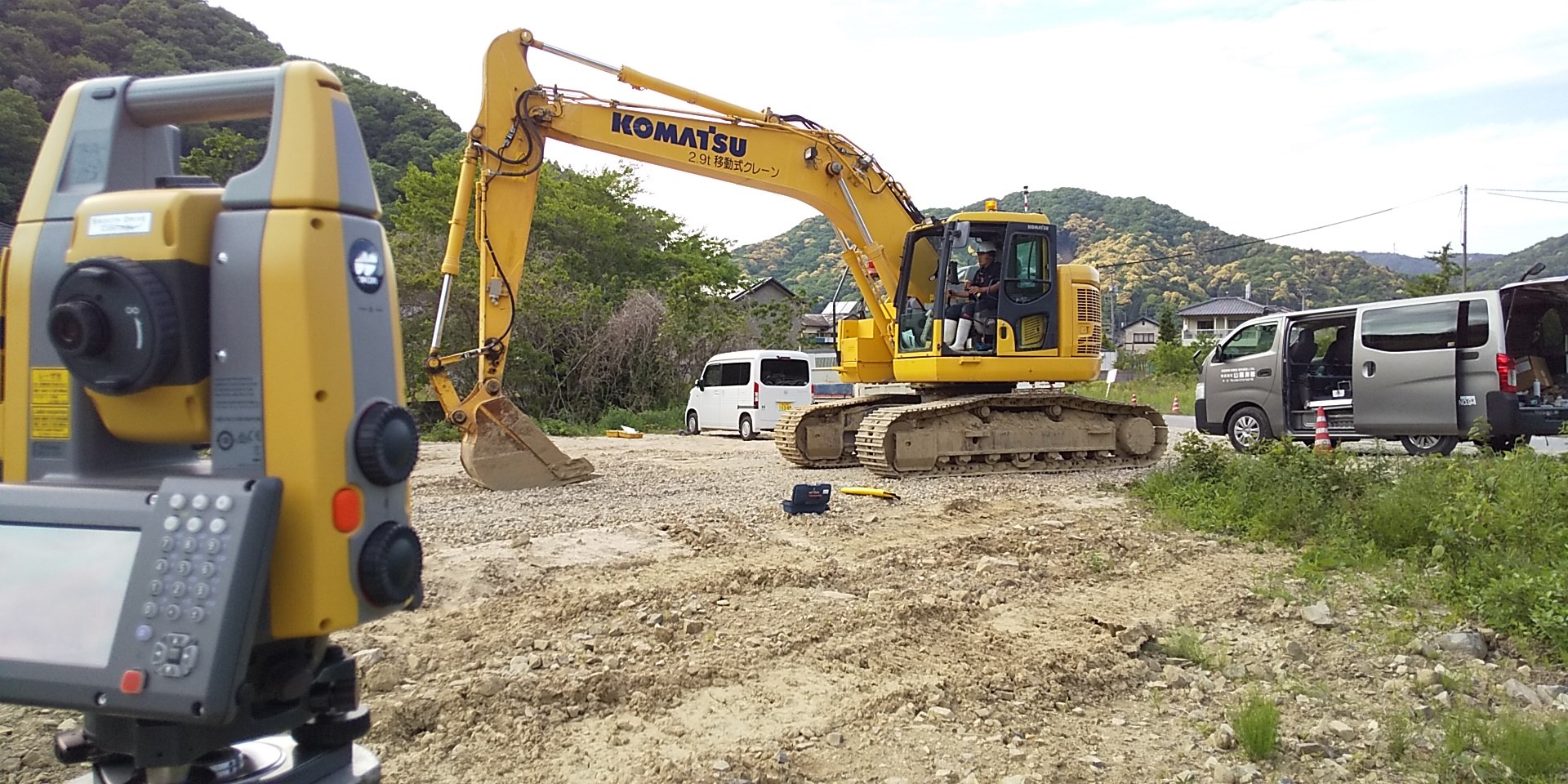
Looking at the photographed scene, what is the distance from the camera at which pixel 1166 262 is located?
87562 millimetres


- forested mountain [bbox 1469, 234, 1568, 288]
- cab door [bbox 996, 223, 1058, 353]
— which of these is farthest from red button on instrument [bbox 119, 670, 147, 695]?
forested mountain [bbox 1469, 234, 1568, 288]

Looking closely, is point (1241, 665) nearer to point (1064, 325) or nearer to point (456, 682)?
point (456, 682)

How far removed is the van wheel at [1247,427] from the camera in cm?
1317

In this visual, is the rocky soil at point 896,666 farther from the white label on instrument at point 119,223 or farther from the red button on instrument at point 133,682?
the white label on instrument at point 119,223

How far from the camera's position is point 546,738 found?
137 inches

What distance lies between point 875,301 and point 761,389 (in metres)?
7.02

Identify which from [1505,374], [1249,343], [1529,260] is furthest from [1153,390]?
[1529,260]

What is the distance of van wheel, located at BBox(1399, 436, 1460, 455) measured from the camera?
38.0 ft

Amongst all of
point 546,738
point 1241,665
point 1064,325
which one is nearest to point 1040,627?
point 1241,665

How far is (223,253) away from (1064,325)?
1076cm

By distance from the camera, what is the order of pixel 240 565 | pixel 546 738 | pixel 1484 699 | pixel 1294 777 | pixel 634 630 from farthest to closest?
pixel 634 630 < pixel 1484 699 < pixel 546 738 < pixel 1294 777 < pixel 240 565

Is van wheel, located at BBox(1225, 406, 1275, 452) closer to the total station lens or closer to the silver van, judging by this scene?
the silver van

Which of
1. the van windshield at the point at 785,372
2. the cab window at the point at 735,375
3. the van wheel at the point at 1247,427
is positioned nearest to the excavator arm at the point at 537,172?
the van wheel at the point at 1247,427

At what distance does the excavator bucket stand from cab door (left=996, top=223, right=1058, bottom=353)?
197 inches
